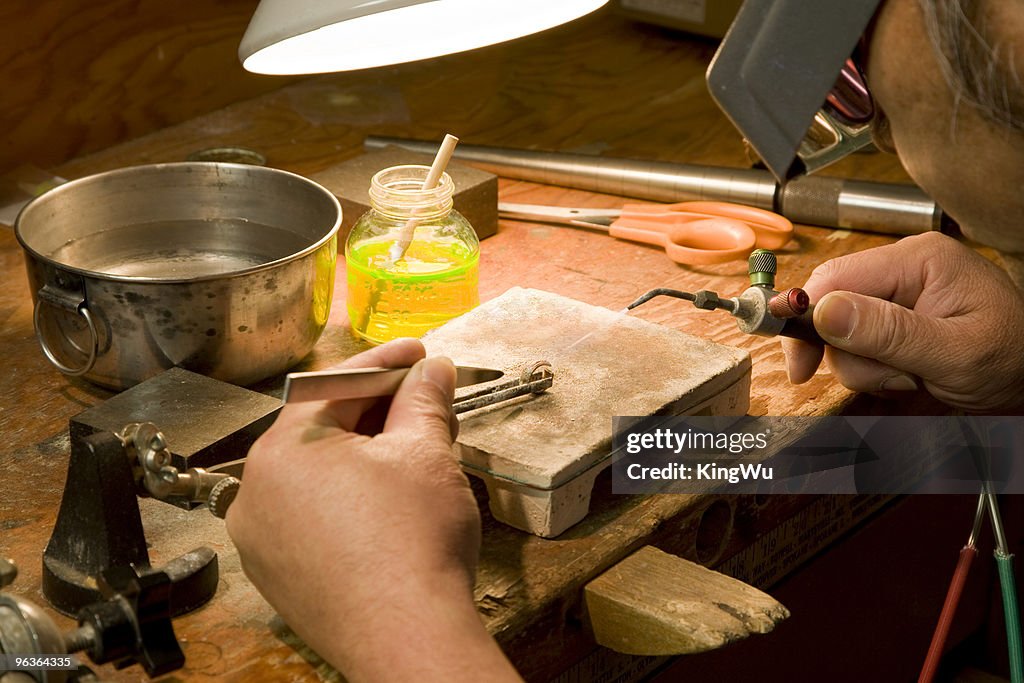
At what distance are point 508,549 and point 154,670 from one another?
30cm

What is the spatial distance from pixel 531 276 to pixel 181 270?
1.38ft

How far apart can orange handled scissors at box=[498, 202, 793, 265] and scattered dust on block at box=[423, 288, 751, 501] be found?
0.32 m

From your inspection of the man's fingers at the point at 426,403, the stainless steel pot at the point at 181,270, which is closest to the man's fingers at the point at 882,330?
the man's fingers at the point at 426,403

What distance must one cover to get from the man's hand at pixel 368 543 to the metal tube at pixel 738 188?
0.84m

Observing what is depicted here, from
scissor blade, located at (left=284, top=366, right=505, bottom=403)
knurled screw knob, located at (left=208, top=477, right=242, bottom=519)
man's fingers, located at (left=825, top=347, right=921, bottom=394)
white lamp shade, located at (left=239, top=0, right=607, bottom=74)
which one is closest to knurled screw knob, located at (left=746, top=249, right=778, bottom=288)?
man's fingers, located at (left=825, top=347, right=921, bottom=394)

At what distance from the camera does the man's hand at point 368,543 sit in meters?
0.82

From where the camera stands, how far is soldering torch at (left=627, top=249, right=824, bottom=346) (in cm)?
112

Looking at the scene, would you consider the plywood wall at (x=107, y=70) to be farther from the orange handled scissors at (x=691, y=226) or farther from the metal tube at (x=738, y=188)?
the orange handled scissors at (x=691, y=226)

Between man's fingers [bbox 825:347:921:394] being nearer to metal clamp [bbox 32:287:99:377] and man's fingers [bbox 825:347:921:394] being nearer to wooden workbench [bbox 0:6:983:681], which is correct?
wooden workbench [bbox 0:6:983:681]

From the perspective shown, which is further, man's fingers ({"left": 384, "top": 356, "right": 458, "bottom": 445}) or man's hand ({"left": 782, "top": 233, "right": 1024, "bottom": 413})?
man's hand ({"left": 782, "top": 233, "right": 1024, "bottom": 413})

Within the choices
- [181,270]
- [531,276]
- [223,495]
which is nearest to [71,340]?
[181,270]

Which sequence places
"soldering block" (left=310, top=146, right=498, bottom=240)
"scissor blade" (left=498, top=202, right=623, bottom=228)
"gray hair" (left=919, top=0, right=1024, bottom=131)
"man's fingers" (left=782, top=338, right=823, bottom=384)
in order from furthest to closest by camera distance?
"scissor blade" (left=498, top=202, right=623, bottom=228) < "soldering block" (left=310, top=146, right=498, bottom=240) < "man's fingers" (left=782, top=338, right=823, bottom=384) < "gray hair" (left=919, top=0, right=1024, bottom=131)

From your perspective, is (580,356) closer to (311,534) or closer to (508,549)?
(508,549)

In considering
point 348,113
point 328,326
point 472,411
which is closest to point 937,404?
point 472,411
